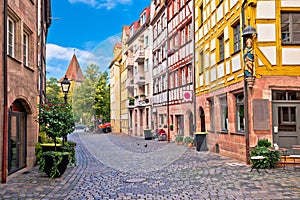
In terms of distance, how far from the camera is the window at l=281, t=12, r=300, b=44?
1165cm

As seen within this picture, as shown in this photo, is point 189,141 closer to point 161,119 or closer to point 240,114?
point 240,114

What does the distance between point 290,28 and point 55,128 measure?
8.62 metres

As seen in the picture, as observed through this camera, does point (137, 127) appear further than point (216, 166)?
Yes

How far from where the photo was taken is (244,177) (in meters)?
9.22

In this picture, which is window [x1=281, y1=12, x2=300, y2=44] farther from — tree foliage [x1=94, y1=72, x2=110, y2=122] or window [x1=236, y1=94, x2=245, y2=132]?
tree foliage [x1=94, y1=72, x2=110, y2=122]

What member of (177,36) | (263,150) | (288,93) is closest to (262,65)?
(288,93)

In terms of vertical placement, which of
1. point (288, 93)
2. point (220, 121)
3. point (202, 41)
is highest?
point (202, 41)

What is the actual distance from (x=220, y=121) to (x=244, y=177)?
21.4ft

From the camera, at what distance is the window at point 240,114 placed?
42.7 feet

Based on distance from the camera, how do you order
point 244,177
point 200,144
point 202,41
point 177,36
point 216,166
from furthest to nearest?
point 177,36, point 202,41, point 200,144, point 216,166, point 244,177

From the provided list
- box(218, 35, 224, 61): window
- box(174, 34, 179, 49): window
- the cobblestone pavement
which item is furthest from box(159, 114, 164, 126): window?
the cobblestone pavement

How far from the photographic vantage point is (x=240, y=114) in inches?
521

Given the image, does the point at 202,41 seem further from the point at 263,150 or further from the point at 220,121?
the point at 263,150

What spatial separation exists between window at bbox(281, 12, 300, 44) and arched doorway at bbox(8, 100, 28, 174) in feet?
30.5
